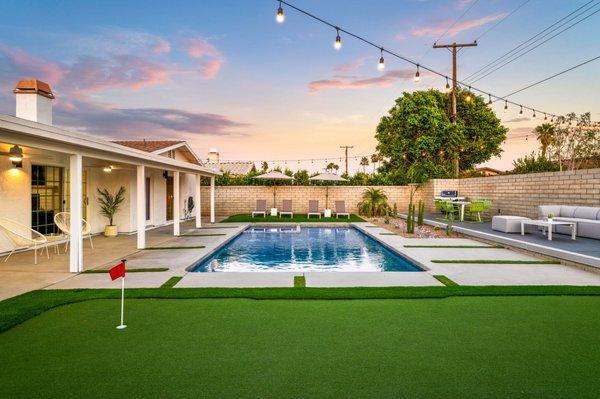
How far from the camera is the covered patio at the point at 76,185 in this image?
6.11 meters

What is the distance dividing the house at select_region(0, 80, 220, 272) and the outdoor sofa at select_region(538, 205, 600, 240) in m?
11.4

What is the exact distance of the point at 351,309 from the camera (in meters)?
4.68

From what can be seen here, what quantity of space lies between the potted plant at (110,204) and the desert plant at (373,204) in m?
12.3

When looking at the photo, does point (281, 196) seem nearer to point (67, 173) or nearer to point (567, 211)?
point (67, 173)

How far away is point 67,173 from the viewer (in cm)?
1070

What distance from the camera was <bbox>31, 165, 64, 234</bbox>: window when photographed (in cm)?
942

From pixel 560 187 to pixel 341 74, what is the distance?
31.7 feet

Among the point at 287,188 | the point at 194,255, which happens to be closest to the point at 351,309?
the point at 194,255

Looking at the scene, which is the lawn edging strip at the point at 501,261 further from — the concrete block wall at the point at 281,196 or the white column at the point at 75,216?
the concrete block wall at the point at 281,196

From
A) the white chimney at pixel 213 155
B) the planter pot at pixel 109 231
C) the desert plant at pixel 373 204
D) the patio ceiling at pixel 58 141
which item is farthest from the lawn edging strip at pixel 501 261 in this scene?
the white chimney at pixel 213 155

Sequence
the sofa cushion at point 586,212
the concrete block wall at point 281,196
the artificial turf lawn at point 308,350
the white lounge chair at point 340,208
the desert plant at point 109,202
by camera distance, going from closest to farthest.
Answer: the artificial turf lawn at point 308,350 < the sofa cushion at point 586,212 < the desert plant at point 109,202 < the white lounge chair at point 340,208 < the concrete block wall at point 281,196

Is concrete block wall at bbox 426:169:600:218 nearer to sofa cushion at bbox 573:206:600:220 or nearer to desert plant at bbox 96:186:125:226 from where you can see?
sofa cushion at bbox 573:206:600:220

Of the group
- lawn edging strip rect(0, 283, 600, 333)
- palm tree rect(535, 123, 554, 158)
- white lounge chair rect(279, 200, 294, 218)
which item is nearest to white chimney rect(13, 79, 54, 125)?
lawn edging strip rect(0, 283, 600, 333)

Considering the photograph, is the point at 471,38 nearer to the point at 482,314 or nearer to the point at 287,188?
the point at 287,188
